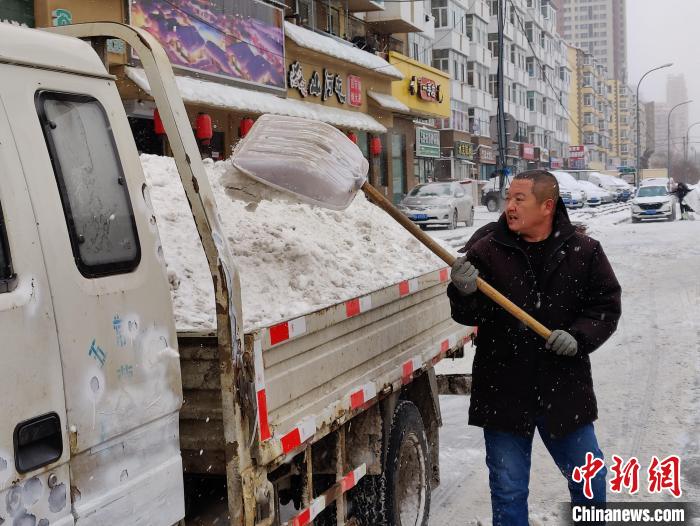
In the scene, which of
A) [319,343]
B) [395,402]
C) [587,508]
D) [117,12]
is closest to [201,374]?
[319,343]

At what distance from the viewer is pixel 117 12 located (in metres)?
15.1

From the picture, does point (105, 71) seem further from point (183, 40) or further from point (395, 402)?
point (183, 40)

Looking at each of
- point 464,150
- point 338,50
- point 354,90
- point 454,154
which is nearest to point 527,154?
point 464,150

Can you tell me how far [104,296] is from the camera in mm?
2342

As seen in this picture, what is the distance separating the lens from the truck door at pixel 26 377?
1974mm

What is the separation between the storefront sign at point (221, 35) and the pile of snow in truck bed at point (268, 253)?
11.7 m

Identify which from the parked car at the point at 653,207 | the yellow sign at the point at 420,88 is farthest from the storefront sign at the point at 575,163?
the parked car at the point at 653,207

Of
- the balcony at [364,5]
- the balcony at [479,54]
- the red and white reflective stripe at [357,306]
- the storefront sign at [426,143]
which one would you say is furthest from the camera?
the balcony at [479,54]

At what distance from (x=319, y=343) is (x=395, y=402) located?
3.48 feet

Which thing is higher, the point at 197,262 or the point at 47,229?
the point at 47,229

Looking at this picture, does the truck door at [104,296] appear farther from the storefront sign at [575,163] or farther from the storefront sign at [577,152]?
the storefront sign at [577,152]

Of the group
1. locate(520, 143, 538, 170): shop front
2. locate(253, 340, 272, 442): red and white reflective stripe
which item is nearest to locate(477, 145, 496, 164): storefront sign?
locate(520, 143, 538, 170): shop front

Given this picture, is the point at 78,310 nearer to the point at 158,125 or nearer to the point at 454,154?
the point at 158,125

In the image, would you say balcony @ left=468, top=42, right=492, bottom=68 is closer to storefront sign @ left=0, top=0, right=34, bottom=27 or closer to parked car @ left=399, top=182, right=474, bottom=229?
parked car @ left=399, top=182, right=474, bottom=229
